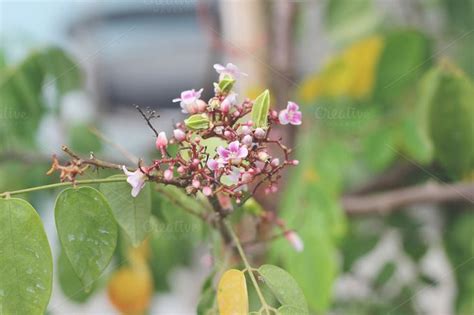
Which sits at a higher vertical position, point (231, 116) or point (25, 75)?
point (25, 75)

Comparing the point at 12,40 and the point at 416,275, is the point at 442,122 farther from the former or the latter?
the point at 12,40

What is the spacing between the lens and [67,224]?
42 cm

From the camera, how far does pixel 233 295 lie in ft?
1.36

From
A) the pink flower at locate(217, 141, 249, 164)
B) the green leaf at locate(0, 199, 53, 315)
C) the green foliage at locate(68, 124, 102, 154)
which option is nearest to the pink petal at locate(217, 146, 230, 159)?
the pink flower at locate(217, 141, 249, 164)

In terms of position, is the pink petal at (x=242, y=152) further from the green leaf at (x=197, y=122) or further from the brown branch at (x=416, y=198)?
the brown branch at (x=416, y=198)

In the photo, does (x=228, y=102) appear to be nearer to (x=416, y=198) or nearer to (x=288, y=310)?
(x=288, y=310)

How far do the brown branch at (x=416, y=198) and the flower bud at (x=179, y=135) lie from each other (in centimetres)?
60

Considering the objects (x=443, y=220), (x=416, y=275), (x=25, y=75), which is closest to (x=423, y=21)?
(x=443, y=220)

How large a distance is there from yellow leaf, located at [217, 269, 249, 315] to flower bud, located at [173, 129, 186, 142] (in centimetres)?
8

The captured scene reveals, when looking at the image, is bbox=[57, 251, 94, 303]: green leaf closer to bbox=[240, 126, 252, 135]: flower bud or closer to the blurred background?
the blurred background

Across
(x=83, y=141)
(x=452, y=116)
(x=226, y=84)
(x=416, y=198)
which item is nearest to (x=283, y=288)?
(x=226, y=84)

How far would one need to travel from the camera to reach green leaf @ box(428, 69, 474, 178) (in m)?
0.72

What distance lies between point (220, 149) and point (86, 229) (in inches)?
3.4

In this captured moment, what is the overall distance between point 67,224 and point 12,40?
0.72m
